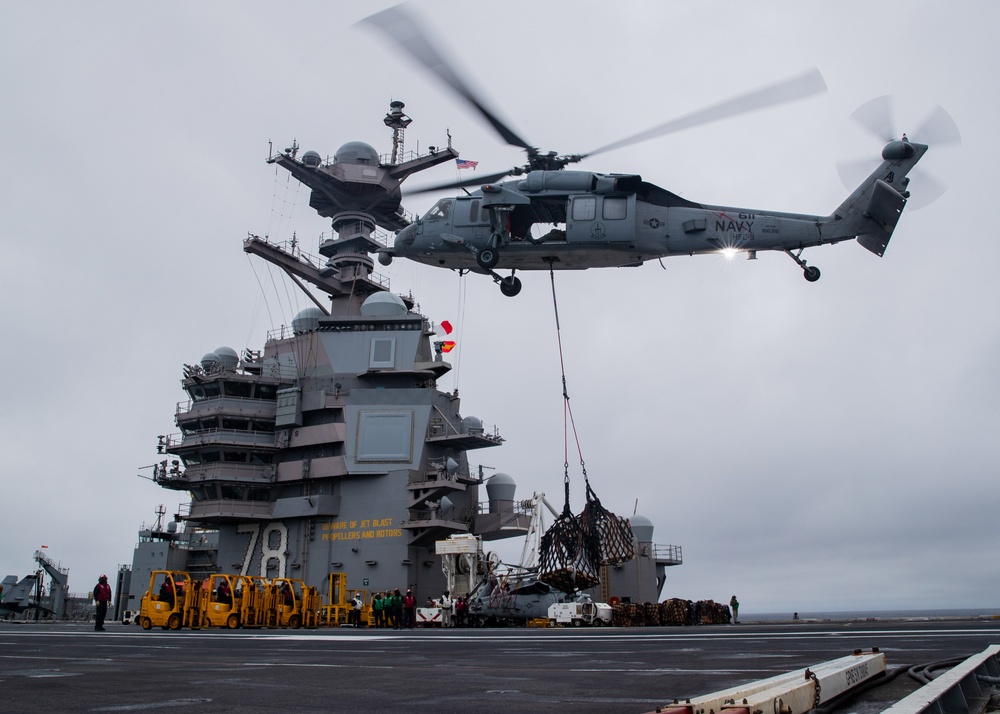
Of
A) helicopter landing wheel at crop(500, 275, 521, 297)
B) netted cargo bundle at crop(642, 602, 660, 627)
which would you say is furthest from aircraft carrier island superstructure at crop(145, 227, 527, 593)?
helicopter landing wheel at crop(500, 275, 521, 297)

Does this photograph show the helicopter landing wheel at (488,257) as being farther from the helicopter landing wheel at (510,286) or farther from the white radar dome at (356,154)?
the white radar dome at (356,154)

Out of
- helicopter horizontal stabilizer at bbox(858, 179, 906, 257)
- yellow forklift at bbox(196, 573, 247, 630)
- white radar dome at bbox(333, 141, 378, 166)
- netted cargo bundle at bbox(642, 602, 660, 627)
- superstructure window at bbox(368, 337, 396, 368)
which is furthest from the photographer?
white radar dome at bbox(333, 141, 378, 166)

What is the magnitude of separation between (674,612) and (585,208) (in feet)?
54.1

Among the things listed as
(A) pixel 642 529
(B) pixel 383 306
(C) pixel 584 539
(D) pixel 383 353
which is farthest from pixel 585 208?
(A) pixel 642 529

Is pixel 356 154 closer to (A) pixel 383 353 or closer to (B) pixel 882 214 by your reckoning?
(A) pixel 383 353

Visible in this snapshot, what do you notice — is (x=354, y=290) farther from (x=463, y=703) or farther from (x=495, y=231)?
(x=463, y=703)

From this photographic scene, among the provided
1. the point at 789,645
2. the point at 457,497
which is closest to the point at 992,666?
the point at 789,645

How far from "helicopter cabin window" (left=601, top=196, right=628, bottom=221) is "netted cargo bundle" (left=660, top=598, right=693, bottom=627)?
Answer: 1560cm

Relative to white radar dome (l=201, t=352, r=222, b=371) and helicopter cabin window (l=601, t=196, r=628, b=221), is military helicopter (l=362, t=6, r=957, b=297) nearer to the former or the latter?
helicopter cabin window (l=601, t=196, r=628, b=221)

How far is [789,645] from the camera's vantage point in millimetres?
11539

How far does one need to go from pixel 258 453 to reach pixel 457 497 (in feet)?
31.2

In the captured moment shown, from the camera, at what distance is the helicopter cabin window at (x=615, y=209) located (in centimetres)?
2002

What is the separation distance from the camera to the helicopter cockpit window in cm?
2170

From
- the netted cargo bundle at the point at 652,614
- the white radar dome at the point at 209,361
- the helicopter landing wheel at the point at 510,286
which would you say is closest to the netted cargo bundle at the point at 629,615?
the netted cargo bundle at the point at 652,614
